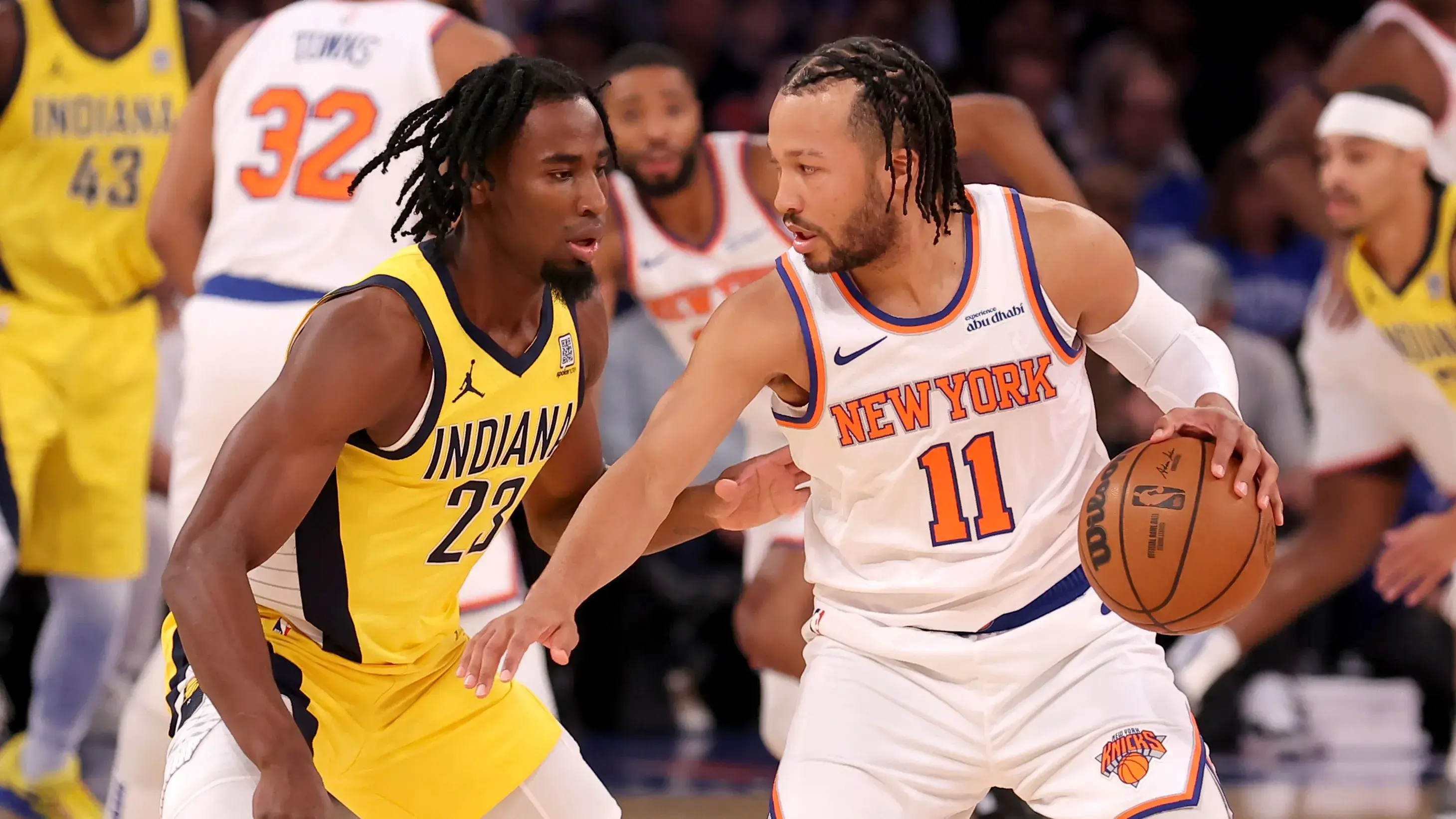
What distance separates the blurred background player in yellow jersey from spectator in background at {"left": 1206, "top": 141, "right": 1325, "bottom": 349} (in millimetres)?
4665

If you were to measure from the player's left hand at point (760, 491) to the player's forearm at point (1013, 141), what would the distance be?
1.83m

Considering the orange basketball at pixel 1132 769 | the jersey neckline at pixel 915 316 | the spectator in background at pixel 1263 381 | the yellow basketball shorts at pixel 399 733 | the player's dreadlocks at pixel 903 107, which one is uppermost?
the player's dreadlocks at pixel 903 107

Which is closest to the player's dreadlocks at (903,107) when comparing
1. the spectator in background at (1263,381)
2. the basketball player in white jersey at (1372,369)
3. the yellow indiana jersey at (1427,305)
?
the basketball player in white jersey at (1372,369)

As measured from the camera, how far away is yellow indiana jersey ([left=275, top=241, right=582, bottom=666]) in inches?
124

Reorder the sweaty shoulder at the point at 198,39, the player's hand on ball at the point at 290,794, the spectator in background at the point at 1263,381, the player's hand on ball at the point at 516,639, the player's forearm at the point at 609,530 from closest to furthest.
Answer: the player's hand on ball at the point at 290,794
the player's hand on ball at the point at 516,639
the player's forearm at the point at 609,530
the sweaty shoulder at the point at 198,39
the spectator in background at the point at 1263,381

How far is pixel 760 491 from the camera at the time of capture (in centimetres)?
339

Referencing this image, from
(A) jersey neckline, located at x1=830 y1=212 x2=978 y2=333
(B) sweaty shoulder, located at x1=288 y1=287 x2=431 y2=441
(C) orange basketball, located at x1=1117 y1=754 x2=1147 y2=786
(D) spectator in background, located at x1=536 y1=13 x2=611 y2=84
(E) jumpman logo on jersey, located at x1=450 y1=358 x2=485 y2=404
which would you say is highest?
(A) jersey neckline, located at x1=830 y1=212 x2=978 y2=333

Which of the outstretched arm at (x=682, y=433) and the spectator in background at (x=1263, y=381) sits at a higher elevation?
the outstretched arm at (x=682, y=433)

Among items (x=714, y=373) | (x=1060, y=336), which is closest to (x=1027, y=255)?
(x=1060, y=336)

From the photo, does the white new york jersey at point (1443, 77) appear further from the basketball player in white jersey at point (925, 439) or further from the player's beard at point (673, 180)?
the basketball player in white jersey at point (925, 439)

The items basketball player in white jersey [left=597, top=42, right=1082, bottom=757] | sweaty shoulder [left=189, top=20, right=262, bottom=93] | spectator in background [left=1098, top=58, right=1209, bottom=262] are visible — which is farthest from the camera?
spectator in background [left=1098, top=58, right=1209, bottom=262]

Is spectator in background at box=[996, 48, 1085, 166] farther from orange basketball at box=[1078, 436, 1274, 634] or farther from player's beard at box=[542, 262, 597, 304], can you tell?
orange basketball at box=[1078, 436, 1274, 634]

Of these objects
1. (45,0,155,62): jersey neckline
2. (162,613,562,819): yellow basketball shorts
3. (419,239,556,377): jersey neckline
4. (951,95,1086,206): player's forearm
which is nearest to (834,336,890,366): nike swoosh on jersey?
(419,239,556,377): jersey neckline

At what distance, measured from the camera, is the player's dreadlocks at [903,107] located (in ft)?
10.4
